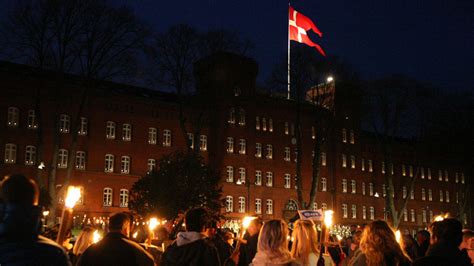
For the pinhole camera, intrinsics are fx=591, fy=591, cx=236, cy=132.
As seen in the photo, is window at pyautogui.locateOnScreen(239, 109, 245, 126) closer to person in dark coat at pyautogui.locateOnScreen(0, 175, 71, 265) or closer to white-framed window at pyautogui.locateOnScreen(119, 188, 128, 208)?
white-framed window at pyautogui.locateOnScreen(119, 188, 128, 208)

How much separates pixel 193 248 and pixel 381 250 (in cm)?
185

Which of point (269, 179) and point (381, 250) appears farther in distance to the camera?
point (269, 179)

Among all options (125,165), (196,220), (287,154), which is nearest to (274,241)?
(196,220)

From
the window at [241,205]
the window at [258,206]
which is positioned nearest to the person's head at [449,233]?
the window at [241,205]

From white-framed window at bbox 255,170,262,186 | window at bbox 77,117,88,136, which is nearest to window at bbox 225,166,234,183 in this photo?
white-framed window at bbox 255,170,262,186

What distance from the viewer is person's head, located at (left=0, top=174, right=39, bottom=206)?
3234mm

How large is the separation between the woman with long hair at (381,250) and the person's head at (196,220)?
5.29ft

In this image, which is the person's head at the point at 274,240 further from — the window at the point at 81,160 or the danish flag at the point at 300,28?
the window at the point at 81,160

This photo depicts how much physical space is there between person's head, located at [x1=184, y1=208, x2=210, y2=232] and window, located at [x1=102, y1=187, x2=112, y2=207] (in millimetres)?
37310

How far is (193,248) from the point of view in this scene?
573cm

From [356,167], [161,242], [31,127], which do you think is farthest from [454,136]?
[161,242]

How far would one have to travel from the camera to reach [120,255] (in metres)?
Result: 5.16

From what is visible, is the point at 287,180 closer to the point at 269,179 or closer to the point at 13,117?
the point at 269,179

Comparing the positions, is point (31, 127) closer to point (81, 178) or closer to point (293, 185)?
point (81, 178)
